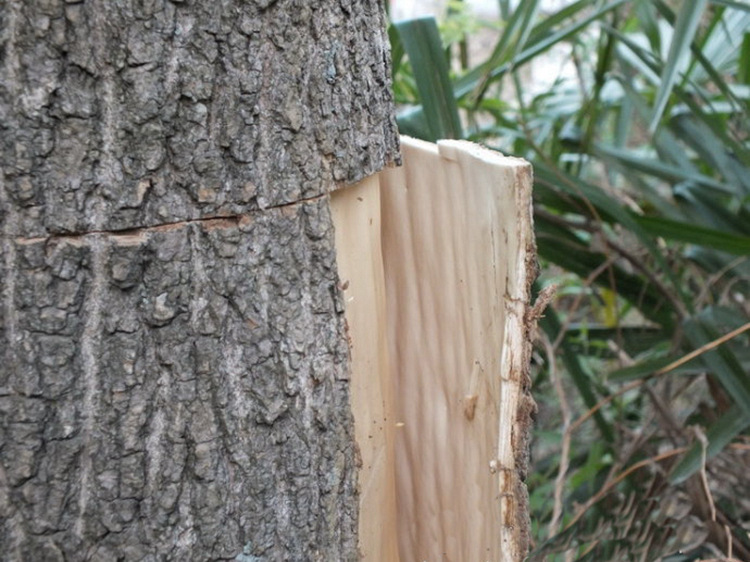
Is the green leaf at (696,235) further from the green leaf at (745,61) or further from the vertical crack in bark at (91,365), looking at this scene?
the vertical crack in bark at (91,365)

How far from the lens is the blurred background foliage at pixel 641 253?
51.1 inches

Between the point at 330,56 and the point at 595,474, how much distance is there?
4.01ft


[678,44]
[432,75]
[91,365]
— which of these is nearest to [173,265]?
[91,365]

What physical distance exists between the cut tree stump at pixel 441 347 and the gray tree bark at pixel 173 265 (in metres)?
0.08

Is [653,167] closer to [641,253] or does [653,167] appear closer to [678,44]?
[641,253]

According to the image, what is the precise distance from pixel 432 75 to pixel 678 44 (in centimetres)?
34

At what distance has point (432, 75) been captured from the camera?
1.27 metres

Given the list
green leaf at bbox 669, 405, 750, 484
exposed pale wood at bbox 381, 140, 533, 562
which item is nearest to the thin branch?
green leaf at bbox 669, 405, 750, 484

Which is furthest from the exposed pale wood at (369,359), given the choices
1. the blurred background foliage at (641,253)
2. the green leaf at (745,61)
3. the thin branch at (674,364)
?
the green leaf at (745,61)

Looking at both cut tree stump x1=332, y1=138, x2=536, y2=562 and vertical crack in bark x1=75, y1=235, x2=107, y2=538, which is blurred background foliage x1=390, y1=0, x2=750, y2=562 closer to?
cut tree stump x1=332, y1=138, x2=536, y2=562

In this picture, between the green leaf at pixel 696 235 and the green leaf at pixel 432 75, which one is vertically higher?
the green leaf at pixel 432 75

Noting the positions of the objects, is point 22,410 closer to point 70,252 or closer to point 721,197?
point 70,252

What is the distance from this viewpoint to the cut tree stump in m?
0.81

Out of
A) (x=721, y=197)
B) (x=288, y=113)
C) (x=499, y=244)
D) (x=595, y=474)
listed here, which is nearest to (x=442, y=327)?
(x=499, y=244)
